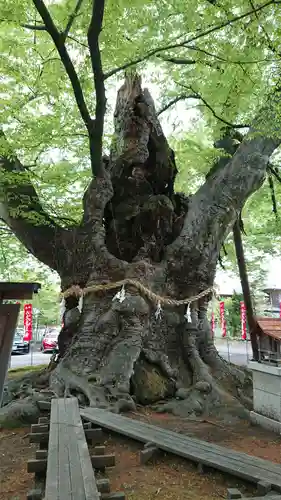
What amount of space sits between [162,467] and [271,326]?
102 inches

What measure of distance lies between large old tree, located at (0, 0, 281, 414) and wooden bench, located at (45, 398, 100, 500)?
1.65m

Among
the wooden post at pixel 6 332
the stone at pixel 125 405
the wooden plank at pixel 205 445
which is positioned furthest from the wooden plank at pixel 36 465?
the wooden post at pixel 6 332

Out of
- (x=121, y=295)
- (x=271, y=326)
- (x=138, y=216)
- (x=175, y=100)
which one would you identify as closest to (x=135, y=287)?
(x=121, y=295)

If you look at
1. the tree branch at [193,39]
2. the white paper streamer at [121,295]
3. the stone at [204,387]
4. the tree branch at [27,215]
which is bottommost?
the stone at [204,387]

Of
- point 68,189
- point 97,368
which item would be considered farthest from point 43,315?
point 97,368

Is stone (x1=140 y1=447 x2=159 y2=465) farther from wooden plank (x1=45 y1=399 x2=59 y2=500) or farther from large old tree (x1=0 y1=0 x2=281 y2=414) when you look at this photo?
large old tree (x1=0 y1=0 x2=281 y2=414)

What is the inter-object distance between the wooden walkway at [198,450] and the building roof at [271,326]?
6.34ft

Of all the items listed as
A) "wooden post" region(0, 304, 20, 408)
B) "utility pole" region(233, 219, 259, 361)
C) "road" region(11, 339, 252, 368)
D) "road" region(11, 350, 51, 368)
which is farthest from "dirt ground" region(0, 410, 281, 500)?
"road" region(11, 350, 51, 368)

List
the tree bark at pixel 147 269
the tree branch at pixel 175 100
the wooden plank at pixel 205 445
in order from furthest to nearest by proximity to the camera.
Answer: the tree branch at pixel 175 100 < the tree bark at pixel 147 269 < the wooden plank at pixel 205 445

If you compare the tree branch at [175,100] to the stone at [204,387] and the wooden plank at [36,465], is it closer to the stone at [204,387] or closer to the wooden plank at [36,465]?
the stone at [204,387]

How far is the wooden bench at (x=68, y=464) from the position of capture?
99.2 inches

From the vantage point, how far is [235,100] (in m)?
6.73

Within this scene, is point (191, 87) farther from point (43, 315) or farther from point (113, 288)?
point (43, 315)

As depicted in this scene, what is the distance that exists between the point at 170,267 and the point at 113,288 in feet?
4.33
